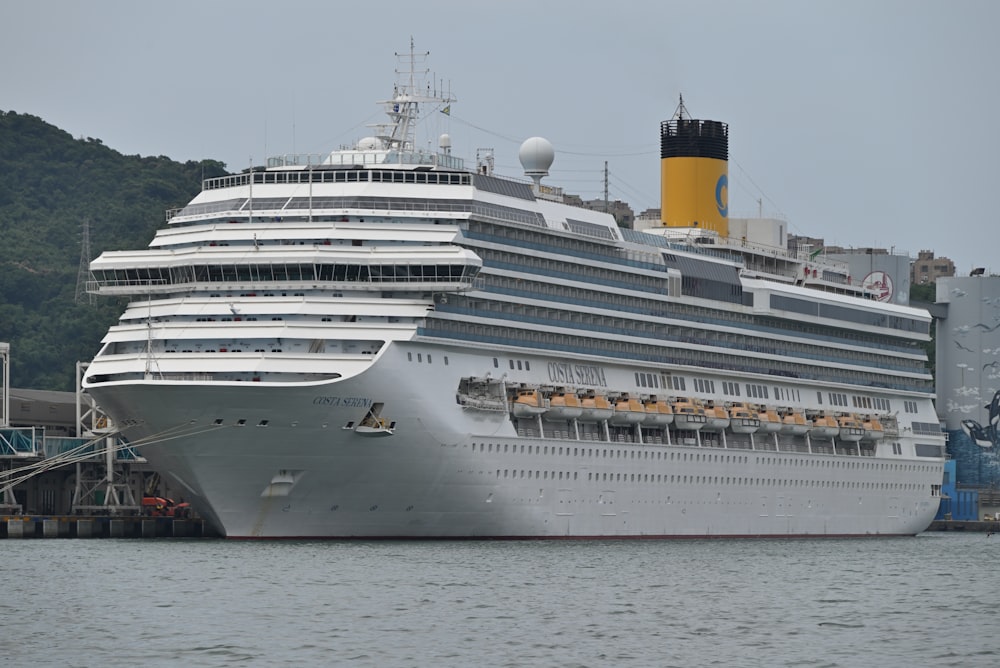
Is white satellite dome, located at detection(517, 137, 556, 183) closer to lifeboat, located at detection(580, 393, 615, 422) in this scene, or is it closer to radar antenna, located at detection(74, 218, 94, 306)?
lifeboat, located at detection(580, 393, 615, 422)

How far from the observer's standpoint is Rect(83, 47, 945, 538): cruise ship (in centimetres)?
6281

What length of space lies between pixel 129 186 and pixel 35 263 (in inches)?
455

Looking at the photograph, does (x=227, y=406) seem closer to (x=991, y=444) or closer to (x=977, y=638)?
(x=977, y=638)

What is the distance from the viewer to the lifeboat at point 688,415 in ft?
254

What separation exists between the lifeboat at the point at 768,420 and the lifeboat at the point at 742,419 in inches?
21.1

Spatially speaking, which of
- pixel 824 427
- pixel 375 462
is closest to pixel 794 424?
pixel 824 427

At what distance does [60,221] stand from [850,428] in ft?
253

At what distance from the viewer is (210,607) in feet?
157

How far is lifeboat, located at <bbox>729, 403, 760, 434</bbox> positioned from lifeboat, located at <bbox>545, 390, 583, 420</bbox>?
11374 mm

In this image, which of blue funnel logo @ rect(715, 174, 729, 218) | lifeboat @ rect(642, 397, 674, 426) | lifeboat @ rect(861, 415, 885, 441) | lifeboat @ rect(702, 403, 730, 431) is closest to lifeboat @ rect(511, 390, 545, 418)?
lifeboat @ rect(642, 397, 674, 426)

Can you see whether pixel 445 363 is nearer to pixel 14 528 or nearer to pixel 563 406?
pixel 563 406

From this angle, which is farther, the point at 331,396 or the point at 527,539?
the point at 527,539

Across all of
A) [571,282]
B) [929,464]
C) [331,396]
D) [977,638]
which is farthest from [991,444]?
[977,638]

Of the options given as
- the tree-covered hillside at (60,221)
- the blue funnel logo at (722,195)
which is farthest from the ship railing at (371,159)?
the tree-covered hillside at (60,221)
